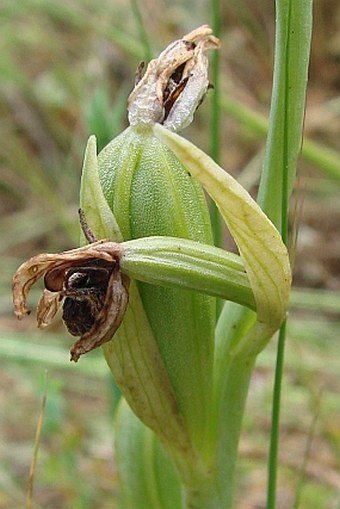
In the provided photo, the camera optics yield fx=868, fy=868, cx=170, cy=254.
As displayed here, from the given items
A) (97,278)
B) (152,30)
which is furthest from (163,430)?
(152,30)

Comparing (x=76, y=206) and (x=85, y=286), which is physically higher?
(x=76, y=206)

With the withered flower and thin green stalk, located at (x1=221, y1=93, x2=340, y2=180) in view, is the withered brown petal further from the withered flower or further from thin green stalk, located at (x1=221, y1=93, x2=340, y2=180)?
thin green stalk, located at (x1=221, y1=93, x2=340, y2=180)

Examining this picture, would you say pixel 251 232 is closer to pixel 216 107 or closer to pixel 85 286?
pixel 85 286

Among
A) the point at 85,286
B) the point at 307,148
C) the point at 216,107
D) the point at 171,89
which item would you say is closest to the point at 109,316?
the point at 85,286

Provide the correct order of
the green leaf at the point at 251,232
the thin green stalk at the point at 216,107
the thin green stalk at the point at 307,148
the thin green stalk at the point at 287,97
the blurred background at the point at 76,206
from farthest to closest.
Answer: the thin green stalk at the point at 307,148, the blurred background at the point at 76,206, the thin green stalk at the point at 216,107, the thin green stalk at the point at 287,97, the green leaf at the point at 251,232

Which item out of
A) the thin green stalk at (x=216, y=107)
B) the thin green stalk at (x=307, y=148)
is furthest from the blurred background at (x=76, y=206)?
the thin green stalk at (x=216, y=107)

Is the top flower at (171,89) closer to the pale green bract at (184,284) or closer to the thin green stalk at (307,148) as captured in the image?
the pale green bract at (184,284)

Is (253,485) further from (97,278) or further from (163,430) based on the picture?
(97,278)
